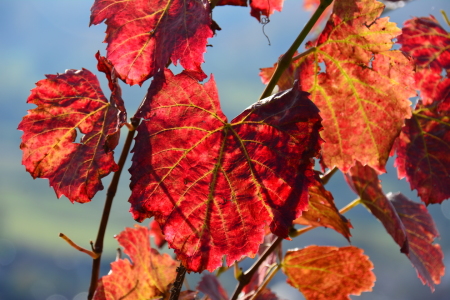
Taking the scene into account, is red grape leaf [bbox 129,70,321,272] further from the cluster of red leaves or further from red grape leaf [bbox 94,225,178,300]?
red grape leaf [bbox 94,225,178,300]

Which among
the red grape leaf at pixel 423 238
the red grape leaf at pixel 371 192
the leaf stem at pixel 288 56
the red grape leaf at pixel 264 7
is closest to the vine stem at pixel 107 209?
the leaf stem at pixel 288 56

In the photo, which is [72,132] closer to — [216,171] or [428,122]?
[216,171]

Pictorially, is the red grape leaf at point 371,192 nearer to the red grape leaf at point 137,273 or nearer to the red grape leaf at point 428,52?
the red grape leaf at point 428,52

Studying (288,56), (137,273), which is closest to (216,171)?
(288,56)

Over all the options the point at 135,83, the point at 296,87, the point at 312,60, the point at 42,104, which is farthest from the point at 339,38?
the point at 42,104

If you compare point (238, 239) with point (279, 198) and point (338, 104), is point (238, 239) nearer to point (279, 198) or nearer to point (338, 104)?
point (279, 198)
